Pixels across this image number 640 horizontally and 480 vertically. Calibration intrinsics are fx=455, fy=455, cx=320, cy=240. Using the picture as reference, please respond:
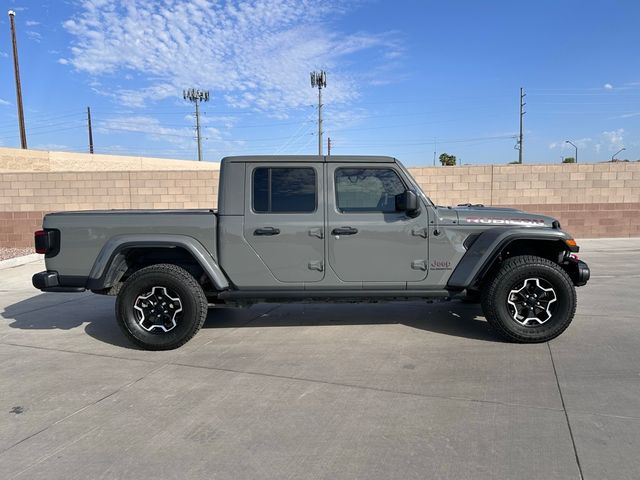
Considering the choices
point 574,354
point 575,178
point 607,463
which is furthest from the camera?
point 575,178

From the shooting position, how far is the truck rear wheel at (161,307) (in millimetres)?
4641

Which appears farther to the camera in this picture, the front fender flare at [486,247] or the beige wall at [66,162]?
the beige wall at [66,162]

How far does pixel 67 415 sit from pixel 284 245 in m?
2.36

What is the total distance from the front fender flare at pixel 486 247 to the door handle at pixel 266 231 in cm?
188

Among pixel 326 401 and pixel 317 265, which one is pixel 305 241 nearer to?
pixel 317 265

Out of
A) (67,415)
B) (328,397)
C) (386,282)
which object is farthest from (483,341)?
(67,415)

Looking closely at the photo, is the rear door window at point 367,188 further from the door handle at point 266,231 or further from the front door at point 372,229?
the door handle at point 266,231

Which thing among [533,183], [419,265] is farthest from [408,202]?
[533,183]

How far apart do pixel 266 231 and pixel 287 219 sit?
0.25 m

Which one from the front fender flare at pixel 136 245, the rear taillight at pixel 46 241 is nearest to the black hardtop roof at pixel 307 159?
the front fender flare at pixel 136 245

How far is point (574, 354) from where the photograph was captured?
4371 mm

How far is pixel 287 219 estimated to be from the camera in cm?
471

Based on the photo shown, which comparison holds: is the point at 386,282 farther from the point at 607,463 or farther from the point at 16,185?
the point at 16,185

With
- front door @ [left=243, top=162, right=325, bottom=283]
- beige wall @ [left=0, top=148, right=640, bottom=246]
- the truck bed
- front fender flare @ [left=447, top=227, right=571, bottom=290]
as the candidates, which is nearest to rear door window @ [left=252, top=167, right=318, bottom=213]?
front door @ [left=243, top=162, right=325, bottom=283]
